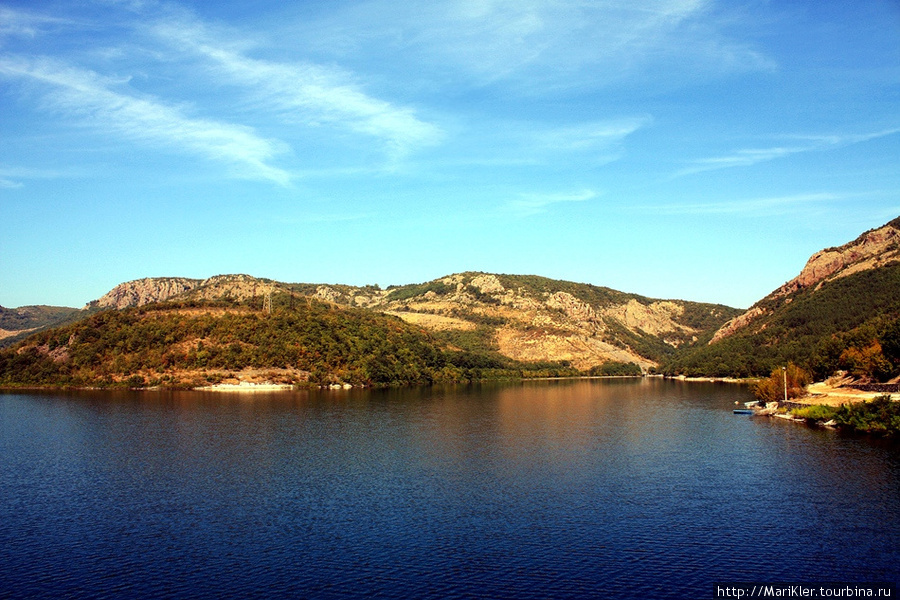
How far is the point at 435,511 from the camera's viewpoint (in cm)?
4334

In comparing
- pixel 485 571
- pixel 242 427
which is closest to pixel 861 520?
pixel 485 571

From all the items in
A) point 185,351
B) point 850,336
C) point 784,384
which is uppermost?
point 850,336

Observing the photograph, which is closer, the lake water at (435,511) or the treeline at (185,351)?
the lake water at (435,511)

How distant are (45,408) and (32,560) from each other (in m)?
84.7

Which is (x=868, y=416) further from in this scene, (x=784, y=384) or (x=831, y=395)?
(x=784, y=384)

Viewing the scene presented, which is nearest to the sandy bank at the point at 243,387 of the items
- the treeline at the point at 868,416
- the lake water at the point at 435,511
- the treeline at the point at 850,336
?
the lake water at the point at 435,511

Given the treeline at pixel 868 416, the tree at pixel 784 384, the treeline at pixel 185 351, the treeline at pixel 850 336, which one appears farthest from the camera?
the treeline at pixel 185 351

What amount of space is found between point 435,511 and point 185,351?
140747 millimetres

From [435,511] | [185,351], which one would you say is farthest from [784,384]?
[185,351]

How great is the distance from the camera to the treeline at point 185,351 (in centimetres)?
16262

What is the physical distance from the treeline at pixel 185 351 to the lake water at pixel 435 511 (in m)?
83.1

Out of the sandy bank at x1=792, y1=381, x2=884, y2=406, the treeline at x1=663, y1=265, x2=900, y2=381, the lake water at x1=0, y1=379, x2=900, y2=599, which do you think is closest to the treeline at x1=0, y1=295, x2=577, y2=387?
the lake water at x1=0, y1=379, x2=900, y2=599

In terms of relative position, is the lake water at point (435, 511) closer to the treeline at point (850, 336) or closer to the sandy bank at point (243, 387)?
the treeline at point (850, 336)

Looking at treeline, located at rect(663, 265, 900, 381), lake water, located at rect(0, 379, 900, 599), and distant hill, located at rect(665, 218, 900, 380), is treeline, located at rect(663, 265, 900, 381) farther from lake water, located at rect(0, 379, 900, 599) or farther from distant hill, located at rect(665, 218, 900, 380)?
lake water, located at rect(0, 379, 900, 599)
